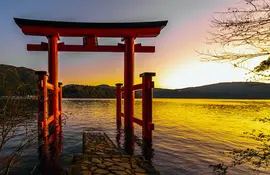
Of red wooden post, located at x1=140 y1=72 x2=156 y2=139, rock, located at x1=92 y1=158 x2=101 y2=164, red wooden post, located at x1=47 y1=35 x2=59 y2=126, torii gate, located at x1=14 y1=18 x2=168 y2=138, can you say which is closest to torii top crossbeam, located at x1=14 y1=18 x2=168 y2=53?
torii gate, located at x1=14 y1=18 x2=168 y2=138

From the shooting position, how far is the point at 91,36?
34.7ft

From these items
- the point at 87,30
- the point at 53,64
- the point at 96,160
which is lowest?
the point at 96,160

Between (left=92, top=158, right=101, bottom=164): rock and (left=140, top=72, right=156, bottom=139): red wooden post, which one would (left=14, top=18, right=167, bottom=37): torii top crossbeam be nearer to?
(left=140, top=72, right=156, bottom=139): red wooden post

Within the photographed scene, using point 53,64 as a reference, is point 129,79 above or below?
below

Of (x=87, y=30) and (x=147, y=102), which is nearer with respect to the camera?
(x=147, y=102)

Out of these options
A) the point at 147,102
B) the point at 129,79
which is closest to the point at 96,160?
the point at 147,102

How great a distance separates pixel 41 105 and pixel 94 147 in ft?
7.93

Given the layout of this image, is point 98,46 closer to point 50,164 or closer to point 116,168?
point 50,164

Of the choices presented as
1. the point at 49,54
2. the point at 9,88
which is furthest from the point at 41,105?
the point at 9,88

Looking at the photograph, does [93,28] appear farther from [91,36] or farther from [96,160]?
[96,160]

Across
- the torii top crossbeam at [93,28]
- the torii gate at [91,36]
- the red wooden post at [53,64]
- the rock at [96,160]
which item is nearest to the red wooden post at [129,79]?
the torii gate at [91,36]

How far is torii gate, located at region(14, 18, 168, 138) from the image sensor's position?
9.85m

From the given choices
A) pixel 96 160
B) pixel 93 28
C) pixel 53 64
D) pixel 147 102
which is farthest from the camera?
pixel 93 28

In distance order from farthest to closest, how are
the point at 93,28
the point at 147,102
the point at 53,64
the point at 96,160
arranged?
1. the point at 93,28
2. the point at 53,64
3. the point at 147,102
4. the point at 96,160
